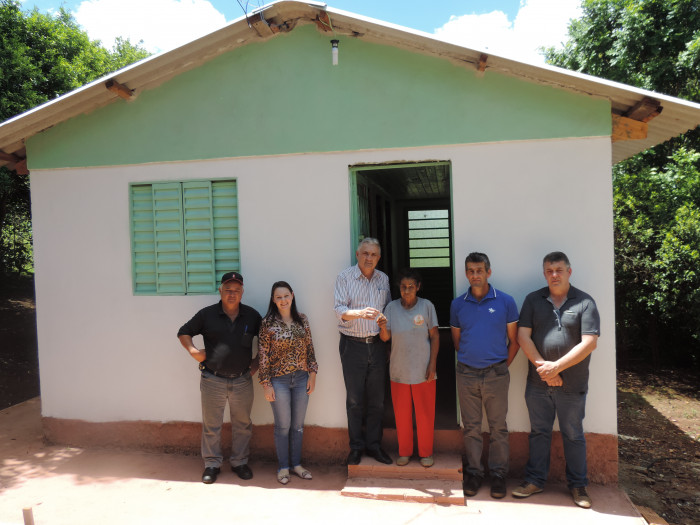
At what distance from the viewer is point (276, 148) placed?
472cm

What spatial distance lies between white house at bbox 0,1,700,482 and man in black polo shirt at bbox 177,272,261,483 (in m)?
0.36

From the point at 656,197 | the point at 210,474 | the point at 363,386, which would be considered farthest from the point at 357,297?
the point at 656,197

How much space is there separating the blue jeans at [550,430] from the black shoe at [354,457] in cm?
147

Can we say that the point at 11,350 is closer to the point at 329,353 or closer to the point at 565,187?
the point at 329,353

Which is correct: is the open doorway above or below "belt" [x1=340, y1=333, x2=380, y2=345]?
above

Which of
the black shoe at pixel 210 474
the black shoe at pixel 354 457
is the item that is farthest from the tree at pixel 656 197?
the black shoe at pixel 210 474

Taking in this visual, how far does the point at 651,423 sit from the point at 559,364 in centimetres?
382

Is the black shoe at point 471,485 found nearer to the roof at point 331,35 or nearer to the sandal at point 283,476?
the sandal at point 283,476

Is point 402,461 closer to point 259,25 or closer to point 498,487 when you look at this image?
point 498,487

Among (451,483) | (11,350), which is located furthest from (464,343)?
(11,350)

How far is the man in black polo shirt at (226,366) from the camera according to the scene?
430 centimetres

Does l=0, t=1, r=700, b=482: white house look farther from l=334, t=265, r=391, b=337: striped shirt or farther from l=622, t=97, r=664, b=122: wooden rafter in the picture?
l=334, t=265, r=391, b=337: striped shirt

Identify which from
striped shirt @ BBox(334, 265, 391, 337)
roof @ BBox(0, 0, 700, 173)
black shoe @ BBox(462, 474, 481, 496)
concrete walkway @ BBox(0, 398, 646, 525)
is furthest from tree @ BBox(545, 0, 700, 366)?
striped shirt @ BBox(334, 265, 391, 337)

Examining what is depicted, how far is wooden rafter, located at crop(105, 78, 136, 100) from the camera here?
470cm
